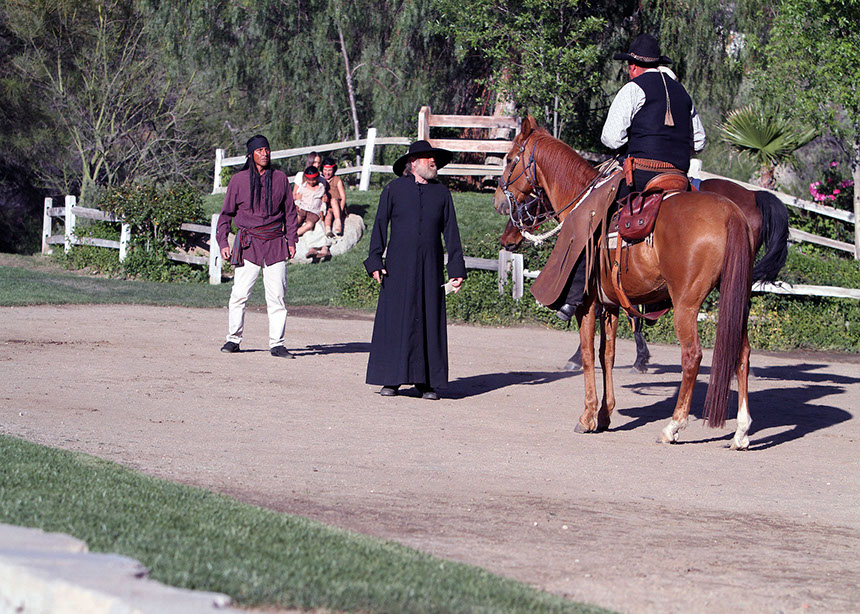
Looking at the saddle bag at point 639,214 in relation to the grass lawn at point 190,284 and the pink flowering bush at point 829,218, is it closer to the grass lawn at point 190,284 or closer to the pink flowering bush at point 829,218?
the grass lawn at point 190,284

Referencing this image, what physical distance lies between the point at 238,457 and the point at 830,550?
363cm

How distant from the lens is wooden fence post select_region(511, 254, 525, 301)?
17047mm

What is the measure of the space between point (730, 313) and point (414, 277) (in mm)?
3281

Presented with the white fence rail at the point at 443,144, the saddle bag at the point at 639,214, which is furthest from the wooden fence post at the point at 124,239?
the saddle bag at the point at 639,214

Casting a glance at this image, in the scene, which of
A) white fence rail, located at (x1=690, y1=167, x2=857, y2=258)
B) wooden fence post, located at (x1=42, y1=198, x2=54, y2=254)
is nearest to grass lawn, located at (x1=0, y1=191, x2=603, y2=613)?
white fence rail, located at (x1=690, y1=167, x2=857, y2=258)

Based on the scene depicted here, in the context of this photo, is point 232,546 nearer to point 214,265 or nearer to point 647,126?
point 647,126

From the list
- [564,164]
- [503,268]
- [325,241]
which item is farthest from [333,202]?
[564,164]

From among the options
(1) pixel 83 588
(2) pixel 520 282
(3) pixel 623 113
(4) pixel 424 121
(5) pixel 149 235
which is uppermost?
(4) pixel 424 121

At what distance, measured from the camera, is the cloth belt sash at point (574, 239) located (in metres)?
8.57

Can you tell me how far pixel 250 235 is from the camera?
12.0 m

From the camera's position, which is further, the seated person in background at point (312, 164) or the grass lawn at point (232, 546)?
the seated person in background at point (312, 164)

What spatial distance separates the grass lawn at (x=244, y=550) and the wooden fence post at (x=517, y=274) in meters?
11.7

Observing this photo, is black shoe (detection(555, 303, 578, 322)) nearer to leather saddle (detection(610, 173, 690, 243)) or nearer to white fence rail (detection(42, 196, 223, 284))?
leather saddle (detection(610, 173, 690, 243))

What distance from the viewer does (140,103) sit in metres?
30.9
